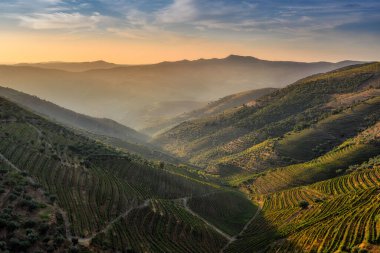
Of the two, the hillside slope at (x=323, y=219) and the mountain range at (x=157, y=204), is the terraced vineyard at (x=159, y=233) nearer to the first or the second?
the mountain range at (x=157, y=204)

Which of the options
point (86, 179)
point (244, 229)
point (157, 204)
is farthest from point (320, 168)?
point (86, 179)

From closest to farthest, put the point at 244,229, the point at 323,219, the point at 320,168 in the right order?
the point at 323,219 → the point at 244,229 → the point at 320,168

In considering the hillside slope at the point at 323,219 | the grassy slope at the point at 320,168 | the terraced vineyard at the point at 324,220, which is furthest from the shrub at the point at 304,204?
the grassy slope at the point at 320,168

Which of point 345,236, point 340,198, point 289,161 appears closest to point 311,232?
point 345,236

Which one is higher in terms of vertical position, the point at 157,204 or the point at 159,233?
the point at 157,204

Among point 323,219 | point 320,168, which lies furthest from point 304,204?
point 320,168

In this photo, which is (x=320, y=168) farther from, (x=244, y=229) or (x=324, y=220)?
(x=324, y=220)

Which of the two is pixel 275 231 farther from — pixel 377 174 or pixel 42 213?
pixel 42 213

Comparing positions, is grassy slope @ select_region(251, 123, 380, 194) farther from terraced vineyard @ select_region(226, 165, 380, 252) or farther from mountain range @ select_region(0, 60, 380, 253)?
terraced vineyard @ select_region(226, 165, 380, 252)

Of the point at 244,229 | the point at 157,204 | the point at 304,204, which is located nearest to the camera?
the point at 157,204

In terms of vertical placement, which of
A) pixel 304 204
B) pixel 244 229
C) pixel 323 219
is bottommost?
pixel 244 229

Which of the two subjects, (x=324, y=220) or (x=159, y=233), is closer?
(x=159, y=233)
